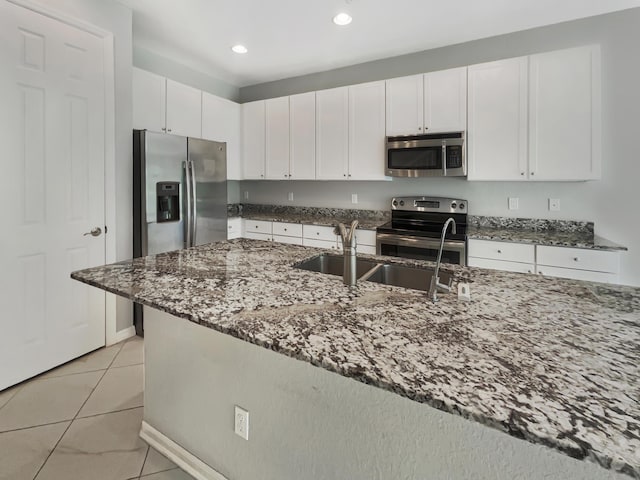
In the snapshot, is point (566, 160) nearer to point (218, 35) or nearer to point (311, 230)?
point (311, 230)

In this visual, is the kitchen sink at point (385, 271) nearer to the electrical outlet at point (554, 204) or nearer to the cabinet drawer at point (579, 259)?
the cabinet drawer at point (579, 259)

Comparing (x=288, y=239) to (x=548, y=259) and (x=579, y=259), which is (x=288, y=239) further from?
(x=579, y=259)

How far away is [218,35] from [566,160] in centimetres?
331

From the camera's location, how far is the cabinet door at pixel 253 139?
14.5 ft

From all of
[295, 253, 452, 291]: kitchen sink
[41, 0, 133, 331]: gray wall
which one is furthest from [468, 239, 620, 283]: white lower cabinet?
[41, 0, 133, 331]: gray wall

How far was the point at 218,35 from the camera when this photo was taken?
3258 mm

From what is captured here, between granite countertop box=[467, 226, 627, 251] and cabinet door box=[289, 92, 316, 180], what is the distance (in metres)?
1.97

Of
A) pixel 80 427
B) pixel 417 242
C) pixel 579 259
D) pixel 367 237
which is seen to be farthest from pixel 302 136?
pixel 80 427

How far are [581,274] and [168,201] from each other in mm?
3441

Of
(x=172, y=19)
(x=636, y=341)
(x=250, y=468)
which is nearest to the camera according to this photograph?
(x=636, y=341)

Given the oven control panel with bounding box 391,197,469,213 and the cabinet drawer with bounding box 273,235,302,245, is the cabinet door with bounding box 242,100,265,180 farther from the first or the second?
the oven control panel with bounding box 391,197,469,213

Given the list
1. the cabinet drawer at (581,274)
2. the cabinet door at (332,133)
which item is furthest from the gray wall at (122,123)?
the cabinet drawer at (581,274)

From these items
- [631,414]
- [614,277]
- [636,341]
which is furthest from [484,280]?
[614,277]

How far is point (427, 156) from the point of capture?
3303 mm
